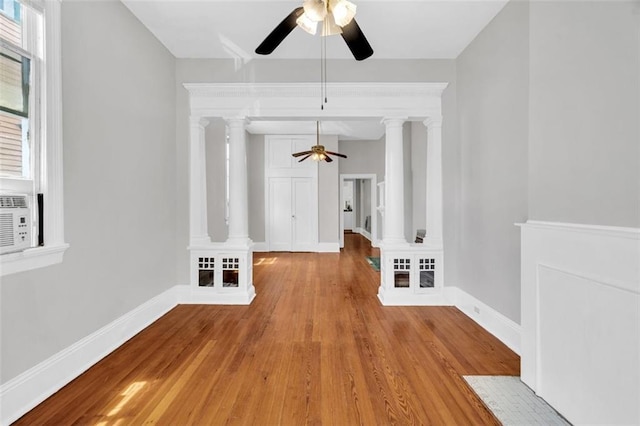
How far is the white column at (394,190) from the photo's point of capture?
357 centimetres

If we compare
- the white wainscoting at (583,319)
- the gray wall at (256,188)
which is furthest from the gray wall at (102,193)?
the gray wall at (256,188)

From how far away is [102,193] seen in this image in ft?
7.72

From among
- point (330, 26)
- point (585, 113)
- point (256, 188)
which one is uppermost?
point (330, 26)


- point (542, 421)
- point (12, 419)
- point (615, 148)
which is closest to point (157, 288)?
point (12, 419)

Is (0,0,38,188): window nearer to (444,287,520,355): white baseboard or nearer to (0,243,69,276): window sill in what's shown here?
(0,243,69,276): window sill

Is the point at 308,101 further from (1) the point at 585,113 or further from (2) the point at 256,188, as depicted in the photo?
(2) the point at 256,188

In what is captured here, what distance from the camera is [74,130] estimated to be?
6.88ft

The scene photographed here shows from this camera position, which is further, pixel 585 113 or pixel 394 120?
pixel 394 120

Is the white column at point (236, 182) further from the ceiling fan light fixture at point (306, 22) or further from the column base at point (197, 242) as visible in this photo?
the ceiling fan light fixture at point (306, 22)

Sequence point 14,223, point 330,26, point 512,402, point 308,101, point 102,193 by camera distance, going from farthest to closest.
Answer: point 308,101, point 102,193, point 330,26, point 512,402, point 14,223

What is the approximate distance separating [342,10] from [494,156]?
197cm

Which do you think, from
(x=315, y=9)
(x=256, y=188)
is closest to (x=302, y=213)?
(x=256, y=188)

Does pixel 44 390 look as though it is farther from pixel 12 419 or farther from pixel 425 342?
pixel 425 342

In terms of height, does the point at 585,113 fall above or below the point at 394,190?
above
